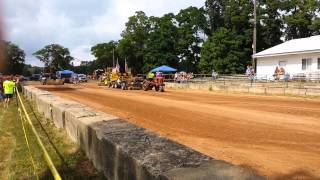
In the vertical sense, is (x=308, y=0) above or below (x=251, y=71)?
above

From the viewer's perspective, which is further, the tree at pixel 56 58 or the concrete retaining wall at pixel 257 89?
the tree at pixel 56 58

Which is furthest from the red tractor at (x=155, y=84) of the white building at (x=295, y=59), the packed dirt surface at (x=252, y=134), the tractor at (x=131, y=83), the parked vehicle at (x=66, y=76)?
the parked vehicle at (x=66, y=76)

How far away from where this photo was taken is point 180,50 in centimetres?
7031

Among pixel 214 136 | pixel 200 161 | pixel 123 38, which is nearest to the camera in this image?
pixel 200 161

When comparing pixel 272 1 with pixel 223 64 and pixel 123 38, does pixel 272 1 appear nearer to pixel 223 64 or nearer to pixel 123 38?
pixel 223 64

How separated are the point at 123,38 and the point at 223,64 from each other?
31.6 meters

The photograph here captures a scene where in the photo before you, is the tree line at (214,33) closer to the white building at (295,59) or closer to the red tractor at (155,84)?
the white building at (295,59)

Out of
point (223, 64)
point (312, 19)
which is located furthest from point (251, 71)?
point (312, 19)

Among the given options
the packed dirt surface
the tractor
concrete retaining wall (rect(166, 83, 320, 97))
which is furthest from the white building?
the packed dirt surface

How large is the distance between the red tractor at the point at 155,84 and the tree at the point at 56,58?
294ft

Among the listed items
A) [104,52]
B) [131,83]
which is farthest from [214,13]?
[104,52]

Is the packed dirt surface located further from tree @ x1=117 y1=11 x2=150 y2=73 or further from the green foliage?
tree @ x1=117 y1=11 x2=150 y2=73

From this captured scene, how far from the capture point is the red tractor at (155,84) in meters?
33.3

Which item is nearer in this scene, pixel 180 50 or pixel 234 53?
pixel 234 53
